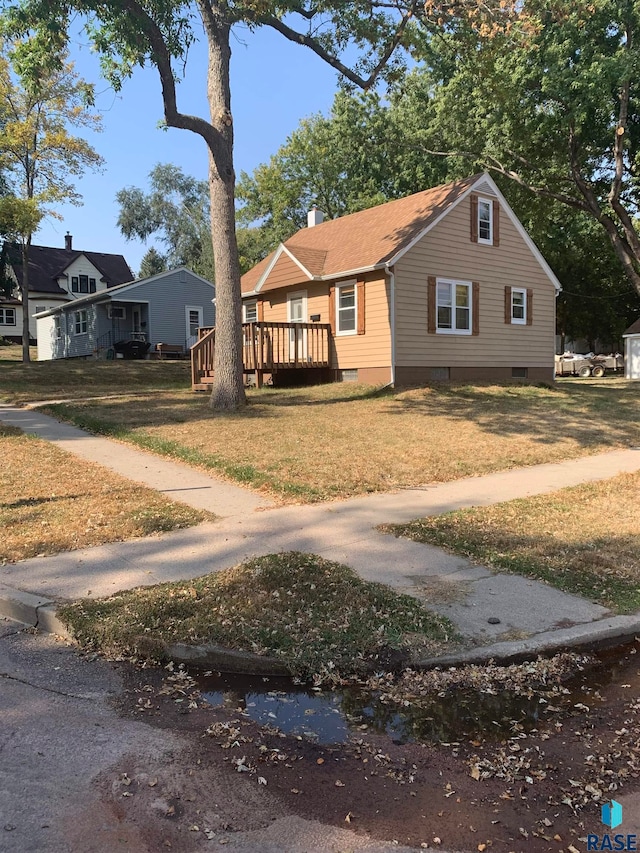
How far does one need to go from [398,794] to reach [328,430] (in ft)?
31.8

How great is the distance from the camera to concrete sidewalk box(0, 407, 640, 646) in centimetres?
461

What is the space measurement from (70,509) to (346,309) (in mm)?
14360

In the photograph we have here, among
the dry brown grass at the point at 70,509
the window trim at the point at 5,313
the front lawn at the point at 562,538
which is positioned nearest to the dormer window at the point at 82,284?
the window trim at the point at 5,313

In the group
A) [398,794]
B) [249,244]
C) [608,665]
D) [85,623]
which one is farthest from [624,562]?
[249,244]

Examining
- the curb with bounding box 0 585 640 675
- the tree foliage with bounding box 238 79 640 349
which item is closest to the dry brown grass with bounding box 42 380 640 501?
the curb with bounding box 0 585 640 675

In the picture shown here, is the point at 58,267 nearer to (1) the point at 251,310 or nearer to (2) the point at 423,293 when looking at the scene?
(1) the point at 251,310

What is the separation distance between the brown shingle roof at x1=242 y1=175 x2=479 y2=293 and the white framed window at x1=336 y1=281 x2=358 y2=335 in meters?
0.69

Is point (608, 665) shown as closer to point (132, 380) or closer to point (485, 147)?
point (132, 380)

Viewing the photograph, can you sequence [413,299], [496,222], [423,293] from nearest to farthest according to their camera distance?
[413,299] → [423,293] → [496,222]

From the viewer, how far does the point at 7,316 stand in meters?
47.5

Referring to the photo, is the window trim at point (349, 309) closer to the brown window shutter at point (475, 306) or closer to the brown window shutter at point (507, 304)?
the brown window shutter at point (475, 306)

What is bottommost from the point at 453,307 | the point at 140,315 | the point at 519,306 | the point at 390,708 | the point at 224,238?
the point at 390,708

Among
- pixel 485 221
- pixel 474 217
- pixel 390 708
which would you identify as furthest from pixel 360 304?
pixel 390 708

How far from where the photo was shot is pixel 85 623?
4312 mm
